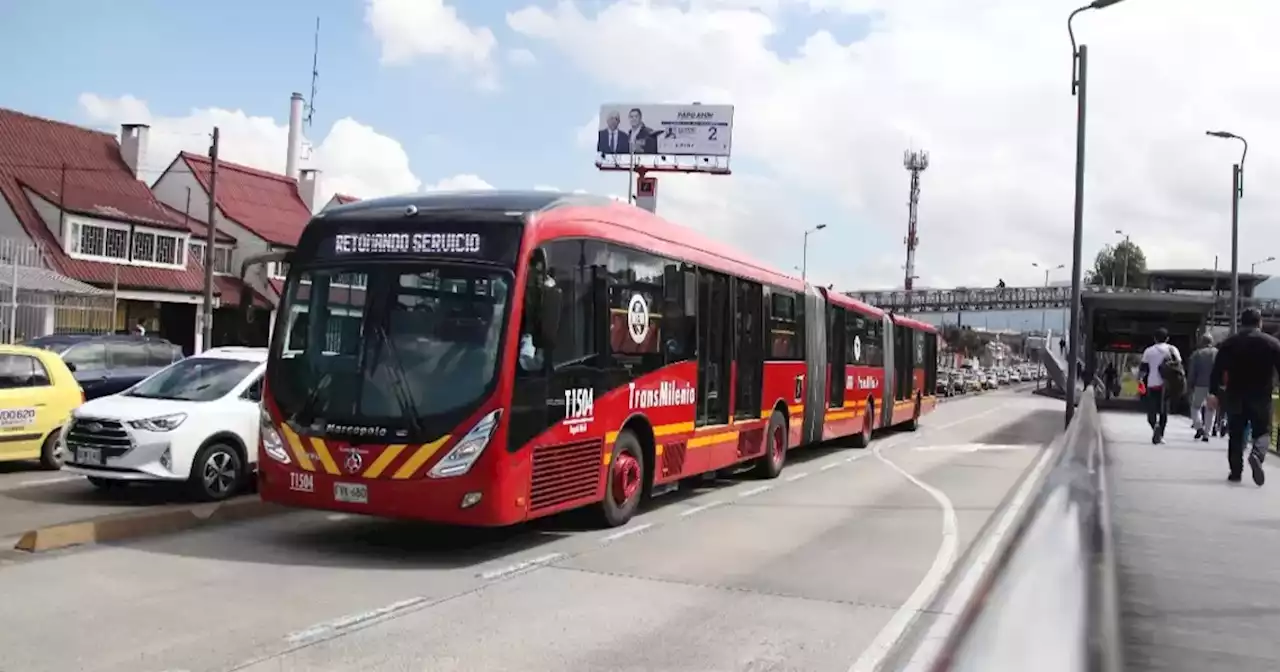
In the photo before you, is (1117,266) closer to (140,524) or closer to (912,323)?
(912,323)

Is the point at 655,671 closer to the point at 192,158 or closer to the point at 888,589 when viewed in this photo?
the point at 888,589

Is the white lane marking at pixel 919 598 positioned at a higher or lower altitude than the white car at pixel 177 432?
lower

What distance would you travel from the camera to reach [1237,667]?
9.34 feet

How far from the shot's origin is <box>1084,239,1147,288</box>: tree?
130m

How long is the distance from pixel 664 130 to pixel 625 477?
50.6m

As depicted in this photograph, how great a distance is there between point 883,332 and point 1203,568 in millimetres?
19664

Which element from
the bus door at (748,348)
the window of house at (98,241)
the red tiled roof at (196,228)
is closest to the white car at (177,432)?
the bus door at (748,348)

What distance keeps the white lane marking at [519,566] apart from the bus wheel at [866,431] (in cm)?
1465

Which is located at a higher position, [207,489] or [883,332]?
[883,332]

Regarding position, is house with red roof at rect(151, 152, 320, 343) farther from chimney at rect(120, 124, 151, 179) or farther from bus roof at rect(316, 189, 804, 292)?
bus roof at rect(316, 189, 804, 292)

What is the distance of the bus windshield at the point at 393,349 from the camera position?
29.3ft

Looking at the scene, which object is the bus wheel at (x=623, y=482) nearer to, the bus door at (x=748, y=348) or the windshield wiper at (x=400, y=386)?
the windshield wiper at (x=400, y=386)

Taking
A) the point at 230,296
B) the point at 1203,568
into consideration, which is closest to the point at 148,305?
the point at 230,296

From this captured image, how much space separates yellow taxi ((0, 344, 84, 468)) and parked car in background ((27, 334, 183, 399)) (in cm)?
241
